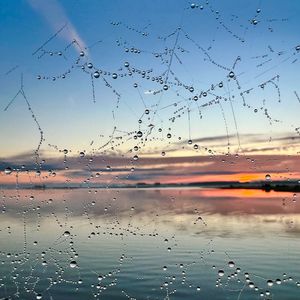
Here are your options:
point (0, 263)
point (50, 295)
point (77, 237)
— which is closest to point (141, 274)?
point (50, 295)

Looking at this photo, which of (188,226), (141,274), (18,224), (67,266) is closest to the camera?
(141,274)

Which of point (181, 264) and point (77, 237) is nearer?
point (181, 264)

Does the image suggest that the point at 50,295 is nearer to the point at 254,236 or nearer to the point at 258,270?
the point at 258,270

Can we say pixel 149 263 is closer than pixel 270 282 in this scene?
No

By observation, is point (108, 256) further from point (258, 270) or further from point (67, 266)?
point (258, 270)

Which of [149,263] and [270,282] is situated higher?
[149,263]

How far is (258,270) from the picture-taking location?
53.2 feet

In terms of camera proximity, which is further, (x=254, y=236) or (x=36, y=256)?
(x=254, y=236)

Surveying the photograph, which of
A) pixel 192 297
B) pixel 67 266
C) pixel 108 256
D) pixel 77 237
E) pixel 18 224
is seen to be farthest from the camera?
pixel 18 224

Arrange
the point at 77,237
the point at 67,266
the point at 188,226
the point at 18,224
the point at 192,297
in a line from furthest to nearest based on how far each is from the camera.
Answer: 1. the point at 18,224
2. the point at 188,226
3. the point at 77,237
4. the point at 67,266
5. the point at 192,297

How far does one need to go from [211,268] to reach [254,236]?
9426 mm

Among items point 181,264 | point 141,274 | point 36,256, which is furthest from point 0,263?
point 181,264

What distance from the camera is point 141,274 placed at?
15445 mm

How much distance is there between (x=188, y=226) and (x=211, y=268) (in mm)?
13319
